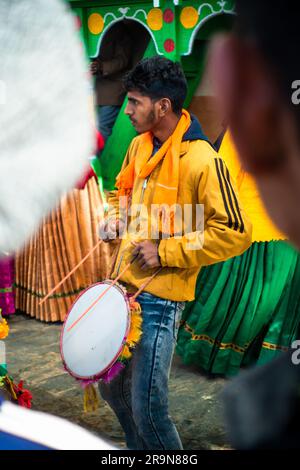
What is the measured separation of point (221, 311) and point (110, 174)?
5.91 ft

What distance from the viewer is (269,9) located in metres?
0.52

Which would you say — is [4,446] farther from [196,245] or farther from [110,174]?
[110,174]

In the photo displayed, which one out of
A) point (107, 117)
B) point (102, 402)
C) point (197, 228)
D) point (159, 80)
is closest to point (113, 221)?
point (197, 228)

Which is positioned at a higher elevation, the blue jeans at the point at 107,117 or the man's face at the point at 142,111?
the man's face at the point at 142,111

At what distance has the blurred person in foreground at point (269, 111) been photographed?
1.70 ft

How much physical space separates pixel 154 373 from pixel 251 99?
1782 millimetres

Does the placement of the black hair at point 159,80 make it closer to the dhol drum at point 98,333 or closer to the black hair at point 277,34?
the dhol drum at point 98,333

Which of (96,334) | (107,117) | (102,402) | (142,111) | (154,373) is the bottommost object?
(102,402)

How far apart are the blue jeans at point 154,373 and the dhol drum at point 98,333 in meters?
0.06

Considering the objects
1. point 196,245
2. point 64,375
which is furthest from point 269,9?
point 64,375

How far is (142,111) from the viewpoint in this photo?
91.7 inches

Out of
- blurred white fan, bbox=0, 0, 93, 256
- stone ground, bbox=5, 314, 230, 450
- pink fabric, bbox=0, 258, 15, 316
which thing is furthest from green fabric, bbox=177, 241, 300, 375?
blurred white fan, bbox=0, 0, 93, 256

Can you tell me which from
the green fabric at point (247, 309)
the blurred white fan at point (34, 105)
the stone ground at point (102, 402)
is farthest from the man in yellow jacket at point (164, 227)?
the green fabric at point (247, 309)

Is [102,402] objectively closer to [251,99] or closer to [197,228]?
[197,228]
